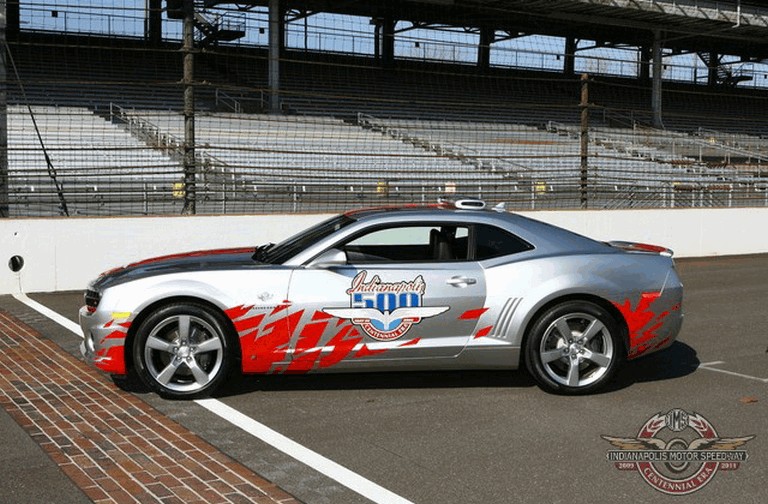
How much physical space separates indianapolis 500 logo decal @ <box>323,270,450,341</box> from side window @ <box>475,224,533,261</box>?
561mm

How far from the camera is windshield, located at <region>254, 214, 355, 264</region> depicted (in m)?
6.77

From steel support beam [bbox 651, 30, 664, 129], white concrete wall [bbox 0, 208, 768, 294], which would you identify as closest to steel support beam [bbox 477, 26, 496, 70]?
steel support beam [bbox 651, 30, 664, 129]

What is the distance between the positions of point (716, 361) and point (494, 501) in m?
3.92

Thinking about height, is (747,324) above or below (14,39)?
below

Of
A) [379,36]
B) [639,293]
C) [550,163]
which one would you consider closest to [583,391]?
[639,293]

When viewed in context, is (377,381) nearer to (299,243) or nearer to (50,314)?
(299,243)

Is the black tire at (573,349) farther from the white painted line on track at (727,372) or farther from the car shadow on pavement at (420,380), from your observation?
the white painted line on track at (727,372)

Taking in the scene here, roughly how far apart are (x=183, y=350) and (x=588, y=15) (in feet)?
113

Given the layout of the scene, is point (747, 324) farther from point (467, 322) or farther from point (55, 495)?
point (55, 495)

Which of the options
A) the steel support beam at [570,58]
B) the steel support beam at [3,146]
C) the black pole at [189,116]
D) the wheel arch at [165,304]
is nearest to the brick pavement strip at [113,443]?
the wheel arch at [165,304]

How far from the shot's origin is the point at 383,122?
27875mm

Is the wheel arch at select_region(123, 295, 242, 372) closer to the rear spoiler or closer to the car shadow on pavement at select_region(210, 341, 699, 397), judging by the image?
the car shadow on pavement at select_region(210, 341, 699, 397)

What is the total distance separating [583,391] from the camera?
262 inches

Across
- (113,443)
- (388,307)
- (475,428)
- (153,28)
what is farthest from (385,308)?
(153,28)
